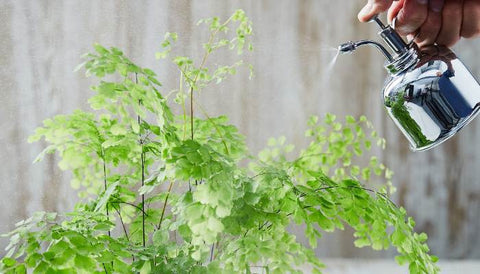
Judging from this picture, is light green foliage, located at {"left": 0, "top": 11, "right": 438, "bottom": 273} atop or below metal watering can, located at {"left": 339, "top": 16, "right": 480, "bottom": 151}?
below

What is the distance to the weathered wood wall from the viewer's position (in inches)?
78.5

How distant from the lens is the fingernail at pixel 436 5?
3.35ft

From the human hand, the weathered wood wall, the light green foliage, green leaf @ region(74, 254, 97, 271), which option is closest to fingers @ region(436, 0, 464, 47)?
the human hand

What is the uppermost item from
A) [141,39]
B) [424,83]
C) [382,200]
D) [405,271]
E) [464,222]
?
[141,39]

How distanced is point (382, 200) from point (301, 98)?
3.67 feet

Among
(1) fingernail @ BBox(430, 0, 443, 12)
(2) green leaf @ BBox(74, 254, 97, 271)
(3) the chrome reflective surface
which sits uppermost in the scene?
(1) fingernail @ BBox(430, 0, 443, 12)

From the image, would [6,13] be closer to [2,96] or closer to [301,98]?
[2,96]

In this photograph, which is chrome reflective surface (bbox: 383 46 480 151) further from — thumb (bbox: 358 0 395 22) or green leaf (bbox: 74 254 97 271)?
green leaf (bbox: 74 254 97 271)

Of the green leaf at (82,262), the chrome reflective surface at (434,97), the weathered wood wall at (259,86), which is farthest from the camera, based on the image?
the weathered wood wall at (259,86)

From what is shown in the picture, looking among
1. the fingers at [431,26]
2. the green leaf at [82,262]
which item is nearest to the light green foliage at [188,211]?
the green leaf at [82,262]

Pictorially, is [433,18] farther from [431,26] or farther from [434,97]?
[434,97]

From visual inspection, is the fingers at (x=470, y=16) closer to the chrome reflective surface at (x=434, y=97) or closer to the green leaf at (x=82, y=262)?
the chrome reflective surface at (x=434, y=97)

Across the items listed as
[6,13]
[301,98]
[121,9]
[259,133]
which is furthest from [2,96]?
[301,98]

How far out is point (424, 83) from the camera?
965mm
